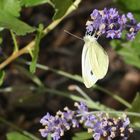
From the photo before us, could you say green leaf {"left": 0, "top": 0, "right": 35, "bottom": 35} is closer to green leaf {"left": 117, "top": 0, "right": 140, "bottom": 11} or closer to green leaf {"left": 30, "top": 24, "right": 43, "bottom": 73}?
green leaf {"left": 30, "top": 24, "right": 43, "bottom": 73}

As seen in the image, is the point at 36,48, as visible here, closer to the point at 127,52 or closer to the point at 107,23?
the point at 107,23

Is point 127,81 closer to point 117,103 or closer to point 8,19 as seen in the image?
point 117,103

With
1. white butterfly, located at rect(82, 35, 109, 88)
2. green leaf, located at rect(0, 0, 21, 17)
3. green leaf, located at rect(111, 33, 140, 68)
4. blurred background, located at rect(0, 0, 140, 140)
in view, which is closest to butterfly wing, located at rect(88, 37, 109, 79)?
white butterfly, located at rect(82, 35, 109, 88)

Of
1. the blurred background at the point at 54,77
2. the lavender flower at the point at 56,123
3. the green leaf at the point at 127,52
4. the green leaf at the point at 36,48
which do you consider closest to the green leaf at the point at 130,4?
the green leaf at the point at 127,52

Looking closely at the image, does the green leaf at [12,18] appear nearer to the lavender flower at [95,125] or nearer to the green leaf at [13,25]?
the green leaf at [13,25]

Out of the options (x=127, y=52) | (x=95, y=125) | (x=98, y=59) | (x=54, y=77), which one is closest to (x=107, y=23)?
(x=98, y=59)
